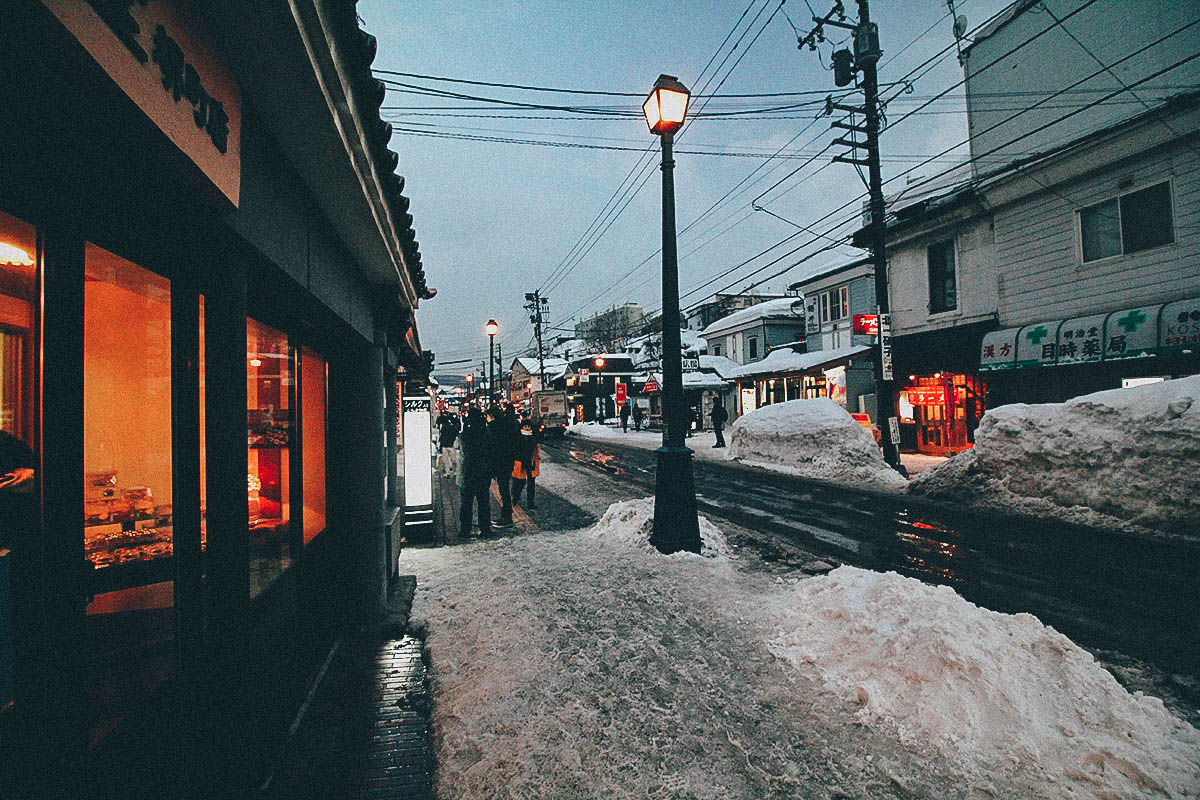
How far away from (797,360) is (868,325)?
10.0 metres

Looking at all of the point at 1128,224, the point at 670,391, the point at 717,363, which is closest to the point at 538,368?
the point at 717,363

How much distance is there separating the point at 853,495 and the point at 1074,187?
1201cm

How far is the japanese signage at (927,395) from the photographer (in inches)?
805

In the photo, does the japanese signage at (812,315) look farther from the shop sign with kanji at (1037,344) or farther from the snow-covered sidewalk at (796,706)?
the snow-covered sidewalk at (796,706)

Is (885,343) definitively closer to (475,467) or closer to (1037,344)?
(1037,344)

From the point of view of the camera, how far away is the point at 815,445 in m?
17.1

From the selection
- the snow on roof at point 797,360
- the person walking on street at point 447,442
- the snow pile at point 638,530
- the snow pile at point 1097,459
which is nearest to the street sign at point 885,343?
the snow pile at point 1097,459

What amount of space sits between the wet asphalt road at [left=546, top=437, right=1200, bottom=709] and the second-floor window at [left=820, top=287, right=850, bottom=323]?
16.7 m

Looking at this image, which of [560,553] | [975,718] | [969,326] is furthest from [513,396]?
[975,718]

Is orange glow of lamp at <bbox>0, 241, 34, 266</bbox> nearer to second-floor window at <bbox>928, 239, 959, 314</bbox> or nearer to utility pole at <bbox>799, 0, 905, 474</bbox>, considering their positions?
utility pole at <bbox>799, 0, 905, 474</bbox>

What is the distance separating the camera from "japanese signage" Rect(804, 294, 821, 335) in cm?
2847

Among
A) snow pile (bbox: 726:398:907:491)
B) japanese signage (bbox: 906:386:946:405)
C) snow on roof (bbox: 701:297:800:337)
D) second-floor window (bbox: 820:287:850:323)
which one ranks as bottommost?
snow pile (bbox: 726:398:907:491)

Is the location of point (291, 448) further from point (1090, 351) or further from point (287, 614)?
point (1090, 351)

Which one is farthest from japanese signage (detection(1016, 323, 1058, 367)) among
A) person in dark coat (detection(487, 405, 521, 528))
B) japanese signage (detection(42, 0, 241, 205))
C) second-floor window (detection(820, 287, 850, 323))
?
japanese signage (detection(42, 0, 241, 205))
